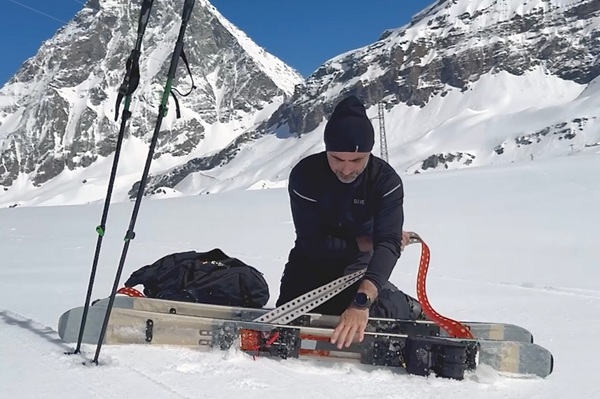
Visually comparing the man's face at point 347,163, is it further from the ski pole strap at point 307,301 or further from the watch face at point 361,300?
the watch face at point 361,300

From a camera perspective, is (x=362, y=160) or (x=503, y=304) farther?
(x=503, y=304)

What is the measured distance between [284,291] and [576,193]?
12923 mm

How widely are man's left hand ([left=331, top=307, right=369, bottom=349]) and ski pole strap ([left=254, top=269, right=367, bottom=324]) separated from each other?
0.41 m

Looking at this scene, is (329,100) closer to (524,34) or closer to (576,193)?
(524,34)

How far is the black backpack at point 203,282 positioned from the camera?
466cm

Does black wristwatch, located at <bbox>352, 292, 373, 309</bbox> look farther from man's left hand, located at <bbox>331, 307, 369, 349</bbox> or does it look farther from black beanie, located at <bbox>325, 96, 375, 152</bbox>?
black beanie, located at <bbox>325, 96, 375, 152</bbox>

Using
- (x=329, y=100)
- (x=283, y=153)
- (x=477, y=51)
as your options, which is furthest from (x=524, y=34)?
(x=283, y=153)

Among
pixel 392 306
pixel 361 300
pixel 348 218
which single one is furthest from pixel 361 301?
pixel 348 218

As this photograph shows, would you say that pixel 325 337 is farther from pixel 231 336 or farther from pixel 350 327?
pixel 231 336

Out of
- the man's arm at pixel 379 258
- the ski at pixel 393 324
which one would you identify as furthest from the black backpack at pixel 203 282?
the man's arm at pixel 379 258

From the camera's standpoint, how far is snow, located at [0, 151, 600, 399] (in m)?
3.24

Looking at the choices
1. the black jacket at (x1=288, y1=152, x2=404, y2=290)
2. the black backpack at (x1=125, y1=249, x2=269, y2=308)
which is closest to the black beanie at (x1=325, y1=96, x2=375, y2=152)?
the black jacket at (x1=288, y1=152, x2=404, y2=290)

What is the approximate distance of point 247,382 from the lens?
3250 millimetres

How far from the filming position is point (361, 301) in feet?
11.8
